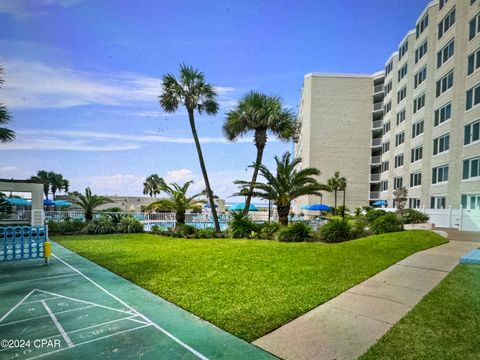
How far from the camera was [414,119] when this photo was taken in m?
30.2

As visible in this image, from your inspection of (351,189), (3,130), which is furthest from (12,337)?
(351,189)

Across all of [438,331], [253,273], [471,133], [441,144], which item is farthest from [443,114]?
[438,331]

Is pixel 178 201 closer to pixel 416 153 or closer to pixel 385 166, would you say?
pixel 416 153

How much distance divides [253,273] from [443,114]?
2561 centimetres

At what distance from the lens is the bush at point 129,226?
1981 centimetres

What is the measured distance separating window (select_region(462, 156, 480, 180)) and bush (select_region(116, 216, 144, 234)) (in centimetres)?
2432

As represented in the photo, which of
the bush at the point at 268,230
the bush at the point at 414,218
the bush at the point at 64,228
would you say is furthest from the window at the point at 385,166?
the bush at the point at 64,228

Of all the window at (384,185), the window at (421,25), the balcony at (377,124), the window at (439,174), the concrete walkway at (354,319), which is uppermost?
the window at (421,25)

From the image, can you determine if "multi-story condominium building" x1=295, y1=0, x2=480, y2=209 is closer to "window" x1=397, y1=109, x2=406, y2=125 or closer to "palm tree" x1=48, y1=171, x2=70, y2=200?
"window" x1=397, y1=109, x2=406, y2=125

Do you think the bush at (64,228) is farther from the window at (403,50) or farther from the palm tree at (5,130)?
the window at (403,50)

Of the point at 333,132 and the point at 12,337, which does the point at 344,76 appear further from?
the point at 12,337

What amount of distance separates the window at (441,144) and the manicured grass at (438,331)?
2215cm

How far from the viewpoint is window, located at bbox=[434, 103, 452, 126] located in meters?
23.5

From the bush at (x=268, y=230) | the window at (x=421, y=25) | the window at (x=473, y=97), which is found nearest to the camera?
the bush at (x=268, y=230)
